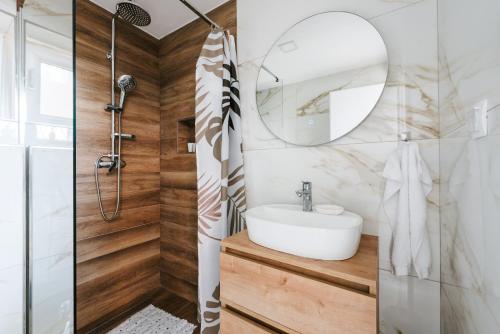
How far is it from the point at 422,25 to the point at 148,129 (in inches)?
77.0

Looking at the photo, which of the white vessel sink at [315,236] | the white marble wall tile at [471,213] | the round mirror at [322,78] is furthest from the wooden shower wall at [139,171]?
the white marble wall tile at [471,213]

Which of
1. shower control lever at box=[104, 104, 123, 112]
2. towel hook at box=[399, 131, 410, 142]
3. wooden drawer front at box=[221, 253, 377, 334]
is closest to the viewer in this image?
wooden drawer front at box=[221, 253, 377, 334]

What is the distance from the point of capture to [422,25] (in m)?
0.92

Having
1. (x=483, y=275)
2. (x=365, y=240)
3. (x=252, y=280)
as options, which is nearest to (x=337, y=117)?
(x=365, y=240)

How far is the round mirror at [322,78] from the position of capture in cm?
102

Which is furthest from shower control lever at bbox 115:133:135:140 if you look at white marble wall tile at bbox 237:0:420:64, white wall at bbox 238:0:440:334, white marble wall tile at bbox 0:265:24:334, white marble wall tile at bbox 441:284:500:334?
white marble wall tile at bbox 441:284:500:334

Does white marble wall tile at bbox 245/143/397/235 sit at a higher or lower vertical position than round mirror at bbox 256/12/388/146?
lower

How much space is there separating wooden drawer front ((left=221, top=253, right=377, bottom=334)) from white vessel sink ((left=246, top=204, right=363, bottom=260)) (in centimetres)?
9

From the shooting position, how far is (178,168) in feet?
5.98

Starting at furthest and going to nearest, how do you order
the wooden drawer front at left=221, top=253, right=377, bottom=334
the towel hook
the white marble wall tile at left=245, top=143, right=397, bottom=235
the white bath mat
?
the white bath mat → the white marble wall tile at left=245, top=143, right=397, bottom=235 → the towel hook → the wooden drawer front at left=221, top=253, right=377, bottom=334

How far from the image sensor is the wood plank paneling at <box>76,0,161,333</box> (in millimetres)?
1439

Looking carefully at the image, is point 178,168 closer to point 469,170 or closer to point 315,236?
point 315,236

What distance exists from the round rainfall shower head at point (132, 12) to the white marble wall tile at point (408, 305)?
2110mm

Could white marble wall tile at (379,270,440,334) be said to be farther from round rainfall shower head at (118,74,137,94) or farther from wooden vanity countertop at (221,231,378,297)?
round rainfall shower head at (118,74,137,94)
